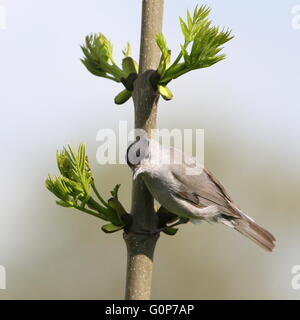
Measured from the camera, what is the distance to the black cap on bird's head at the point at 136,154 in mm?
3209

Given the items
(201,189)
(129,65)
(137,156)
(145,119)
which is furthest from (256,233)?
(129,65)

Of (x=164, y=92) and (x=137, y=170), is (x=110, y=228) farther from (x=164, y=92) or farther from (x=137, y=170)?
(x=164, y=92)

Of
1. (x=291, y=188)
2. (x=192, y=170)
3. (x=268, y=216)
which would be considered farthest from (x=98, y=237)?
(x=192, y=170)

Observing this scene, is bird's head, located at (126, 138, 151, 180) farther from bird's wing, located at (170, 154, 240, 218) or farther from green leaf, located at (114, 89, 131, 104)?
bird's wing, located at (170, 154, 240, 218)

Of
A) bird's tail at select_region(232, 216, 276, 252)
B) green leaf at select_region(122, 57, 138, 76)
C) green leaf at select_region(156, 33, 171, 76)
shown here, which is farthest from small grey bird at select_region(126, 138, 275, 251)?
green leaf at select_region(156, 33, 171, 76)

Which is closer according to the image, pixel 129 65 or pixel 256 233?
pixel 129 65

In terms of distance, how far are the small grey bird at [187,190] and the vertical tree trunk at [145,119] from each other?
0.27m

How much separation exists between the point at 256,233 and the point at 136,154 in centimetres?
94

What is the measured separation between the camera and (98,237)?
24.9 ft

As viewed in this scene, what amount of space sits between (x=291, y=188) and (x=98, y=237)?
267 cm

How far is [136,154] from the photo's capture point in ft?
11.4

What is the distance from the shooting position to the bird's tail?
3.82 meters

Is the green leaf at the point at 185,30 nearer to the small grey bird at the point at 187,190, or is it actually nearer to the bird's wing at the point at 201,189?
the small grey bird at the point at 187,190

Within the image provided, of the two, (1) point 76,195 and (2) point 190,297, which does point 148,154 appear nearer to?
(1) point 76,195
